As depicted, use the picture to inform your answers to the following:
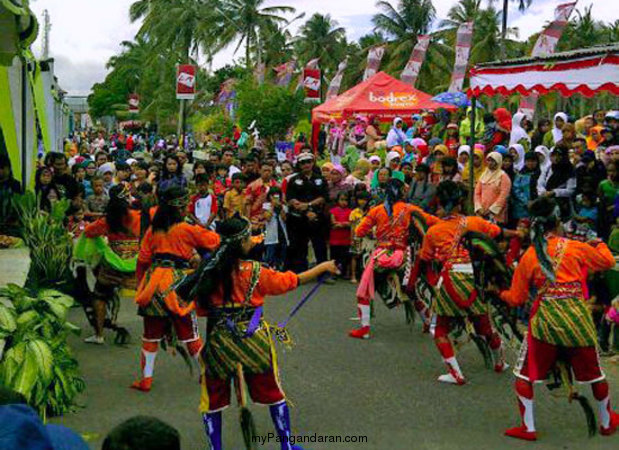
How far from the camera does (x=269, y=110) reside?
2738 cm

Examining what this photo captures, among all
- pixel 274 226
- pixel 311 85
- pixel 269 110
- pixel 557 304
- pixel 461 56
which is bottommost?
pixel 274 226

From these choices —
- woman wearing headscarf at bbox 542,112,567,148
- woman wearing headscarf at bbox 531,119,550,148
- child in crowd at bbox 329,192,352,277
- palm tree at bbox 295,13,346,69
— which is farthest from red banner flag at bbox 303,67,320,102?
palm tree at bbox 295,13,346,69

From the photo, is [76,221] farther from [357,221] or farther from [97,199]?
[357,221]

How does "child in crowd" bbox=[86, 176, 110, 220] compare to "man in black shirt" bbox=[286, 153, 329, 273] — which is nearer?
"child in crowd" bbox=[86, 176, 110, 220]

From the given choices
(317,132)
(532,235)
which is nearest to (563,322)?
(532,235)

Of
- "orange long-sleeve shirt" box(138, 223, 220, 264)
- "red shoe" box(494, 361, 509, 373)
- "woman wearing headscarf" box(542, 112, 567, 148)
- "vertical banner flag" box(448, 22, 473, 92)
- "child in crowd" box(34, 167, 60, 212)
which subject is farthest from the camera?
"vertical banner flag" box(448, 22, 473, 92)

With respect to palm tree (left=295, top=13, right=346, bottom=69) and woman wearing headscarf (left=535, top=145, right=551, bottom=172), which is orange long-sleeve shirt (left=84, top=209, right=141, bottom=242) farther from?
palm tree (left=295, top=13, right=346, bottom=69)

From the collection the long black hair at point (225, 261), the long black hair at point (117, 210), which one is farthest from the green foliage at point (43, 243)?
the long black hair at point (225, 261)

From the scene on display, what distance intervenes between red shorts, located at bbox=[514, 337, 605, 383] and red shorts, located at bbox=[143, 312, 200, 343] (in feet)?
8.79

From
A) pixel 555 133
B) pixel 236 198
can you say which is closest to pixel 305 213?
pixel 236 198

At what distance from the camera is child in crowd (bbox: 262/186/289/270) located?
11.9 m

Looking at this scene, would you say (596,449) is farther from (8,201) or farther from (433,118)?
(433,118)

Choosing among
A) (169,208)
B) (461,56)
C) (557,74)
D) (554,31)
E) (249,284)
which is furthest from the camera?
(461,56)

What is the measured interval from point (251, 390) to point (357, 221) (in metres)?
6.83
